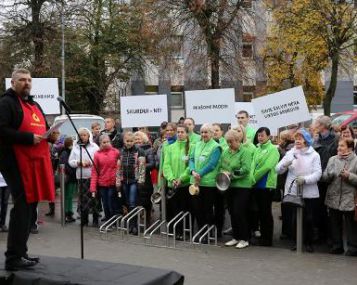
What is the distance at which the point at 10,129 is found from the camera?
5.79 metres

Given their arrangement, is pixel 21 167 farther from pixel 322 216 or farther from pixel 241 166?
pixel 322 216

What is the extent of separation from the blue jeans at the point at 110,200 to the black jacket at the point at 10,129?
5030 mm

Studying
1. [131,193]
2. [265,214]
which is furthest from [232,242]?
[131,193]

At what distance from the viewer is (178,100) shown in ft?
141

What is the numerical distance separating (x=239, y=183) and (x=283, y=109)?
224 cm

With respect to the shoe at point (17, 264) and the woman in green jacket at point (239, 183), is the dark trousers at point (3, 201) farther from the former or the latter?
the shoe at point (17, 264)

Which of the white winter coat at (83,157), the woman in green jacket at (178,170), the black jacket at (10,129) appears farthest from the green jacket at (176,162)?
the black jacket at (10,129)

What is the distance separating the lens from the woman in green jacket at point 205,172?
941 cm

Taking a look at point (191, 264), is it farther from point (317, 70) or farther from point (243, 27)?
Result: point (317, 70)

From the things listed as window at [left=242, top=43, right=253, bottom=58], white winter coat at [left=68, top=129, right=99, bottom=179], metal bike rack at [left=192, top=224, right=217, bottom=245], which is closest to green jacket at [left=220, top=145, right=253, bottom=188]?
metal bike rack at [left=192, top=224, right=217, bottom=245]

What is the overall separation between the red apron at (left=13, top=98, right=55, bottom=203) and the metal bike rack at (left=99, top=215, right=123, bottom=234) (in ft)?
14.2

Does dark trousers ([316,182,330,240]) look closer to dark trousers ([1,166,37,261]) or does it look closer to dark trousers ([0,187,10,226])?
dark trousers ([1,166,37,261])

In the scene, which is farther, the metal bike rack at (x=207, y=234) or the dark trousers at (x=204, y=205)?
the dark trousers at (x=204, y=205)

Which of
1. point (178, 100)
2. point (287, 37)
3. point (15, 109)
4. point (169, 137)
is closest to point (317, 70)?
point (287, 37)
